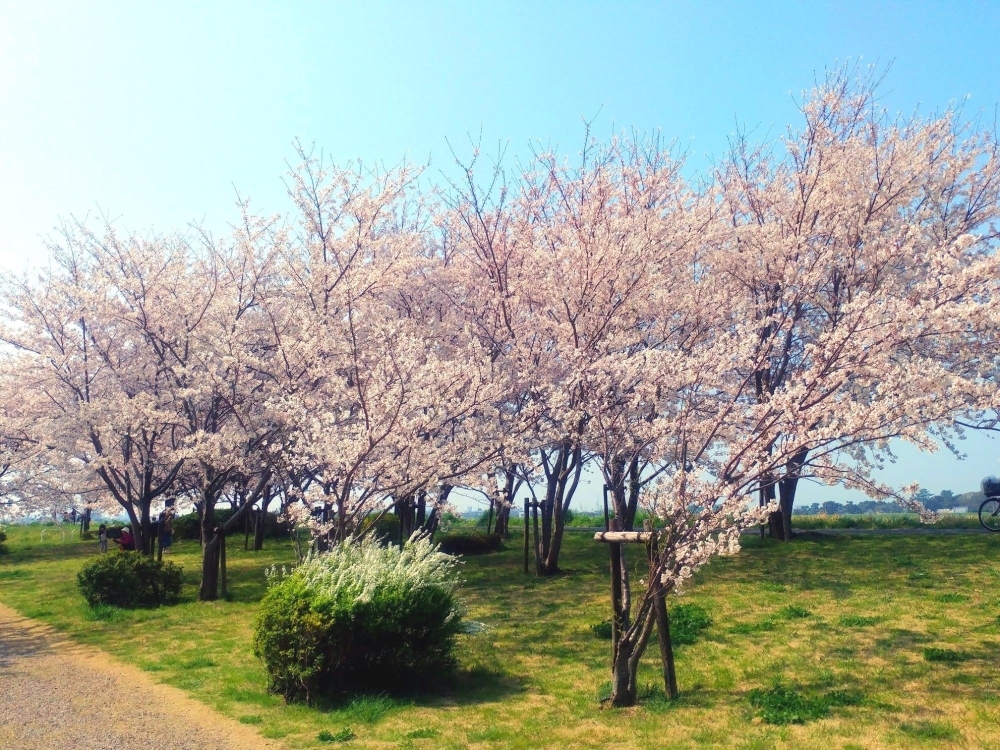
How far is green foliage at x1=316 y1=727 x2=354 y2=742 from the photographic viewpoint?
7156mm

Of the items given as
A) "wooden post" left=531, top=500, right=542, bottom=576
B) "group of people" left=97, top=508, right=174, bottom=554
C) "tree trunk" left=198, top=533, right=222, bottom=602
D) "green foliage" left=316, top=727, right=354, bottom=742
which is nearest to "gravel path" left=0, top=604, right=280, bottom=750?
"green foliage" left=316, top=727, right=354, bottom=742

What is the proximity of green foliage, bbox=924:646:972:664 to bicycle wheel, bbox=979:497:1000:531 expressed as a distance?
12.4 meters

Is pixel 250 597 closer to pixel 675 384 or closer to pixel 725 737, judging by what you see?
pixel 675 384

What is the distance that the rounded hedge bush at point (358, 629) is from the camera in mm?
8344

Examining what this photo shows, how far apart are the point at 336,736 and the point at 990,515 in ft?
58.8

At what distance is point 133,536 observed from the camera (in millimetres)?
18109

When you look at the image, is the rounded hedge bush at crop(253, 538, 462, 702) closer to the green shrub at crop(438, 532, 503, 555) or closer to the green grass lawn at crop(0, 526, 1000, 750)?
the green grass lawn at crop(0, 526, 1000, 750)

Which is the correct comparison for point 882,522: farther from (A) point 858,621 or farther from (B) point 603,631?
(B) point 603,631

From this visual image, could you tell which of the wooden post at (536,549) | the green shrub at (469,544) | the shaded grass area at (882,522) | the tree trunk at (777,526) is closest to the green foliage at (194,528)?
the green shrub at (469,544)

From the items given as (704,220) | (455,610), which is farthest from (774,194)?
(455,610)

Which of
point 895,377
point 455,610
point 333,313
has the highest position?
point 333,313

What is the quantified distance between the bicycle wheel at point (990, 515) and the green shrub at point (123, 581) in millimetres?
18516

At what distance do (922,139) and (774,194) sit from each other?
3.49 meters

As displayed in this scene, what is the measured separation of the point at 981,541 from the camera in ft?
54.8
